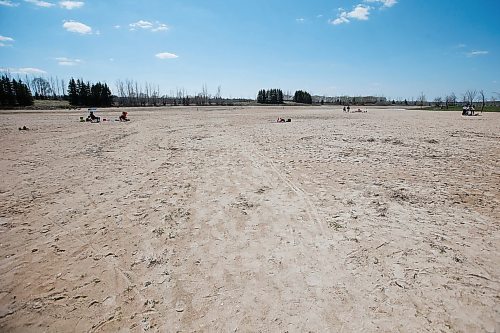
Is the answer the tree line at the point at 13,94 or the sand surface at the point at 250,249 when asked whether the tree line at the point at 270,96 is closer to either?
the tree line at the point at 13,94

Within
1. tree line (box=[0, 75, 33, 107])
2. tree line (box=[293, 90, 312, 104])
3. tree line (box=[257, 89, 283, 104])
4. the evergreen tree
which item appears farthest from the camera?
tree line (box=[293, 90, 312, 104])

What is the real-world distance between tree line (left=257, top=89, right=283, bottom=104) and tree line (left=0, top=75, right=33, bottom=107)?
86105mm

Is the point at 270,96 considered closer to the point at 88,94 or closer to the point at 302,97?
the point at 302,97

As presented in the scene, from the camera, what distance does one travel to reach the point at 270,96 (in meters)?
129

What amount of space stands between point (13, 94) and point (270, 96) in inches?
3623

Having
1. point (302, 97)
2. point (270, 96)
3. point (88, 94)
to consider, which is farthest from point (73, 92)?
point (302, 97)

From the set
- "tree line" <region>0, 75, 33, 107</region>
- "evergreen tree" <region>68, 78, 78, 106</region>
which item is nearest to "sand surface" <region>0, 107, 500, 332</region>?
"tree line" <region>0, 75, 33, 107</region>

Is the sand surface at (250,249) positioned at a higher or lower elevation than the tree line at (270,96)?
lower

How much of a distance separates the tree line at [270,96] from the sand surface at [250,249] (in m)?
122

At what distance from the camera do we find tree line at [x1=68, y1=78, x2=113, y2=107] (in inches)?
3172

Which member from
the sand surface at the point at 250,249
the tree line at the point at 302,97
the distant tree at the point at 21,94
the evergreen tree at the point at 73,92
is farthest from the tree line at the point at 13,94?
the tree line at the point at 302,97

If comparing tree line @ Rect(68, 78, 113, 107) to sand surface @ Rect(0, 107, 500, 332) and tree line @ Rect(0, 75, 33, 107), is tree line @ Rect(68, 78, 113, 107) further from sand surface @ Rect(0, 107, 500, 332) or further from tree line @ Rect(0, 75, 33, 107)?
sand surface @ Rect(0, 107, 500, 332)

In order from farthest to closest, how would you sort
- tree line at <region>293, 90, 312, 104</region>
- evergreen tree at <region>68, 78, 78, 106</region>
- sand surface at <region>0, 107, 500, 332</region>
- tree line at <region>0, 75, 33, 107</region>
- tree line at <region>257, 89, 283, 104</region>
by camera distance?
1. tree line at <region>293, 90, 312, 104</region>
2. tree line at <region>257, 89, 283, 104</region>
3. evergreen tree at <region>68, 78, 78, 106</region>
4. tree line at <region>0, 75, 33, 107</region>
5. sand surface at <region>0, 107, 500, 332</region>

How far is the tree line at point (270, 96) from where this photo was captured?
127562 millimetres
